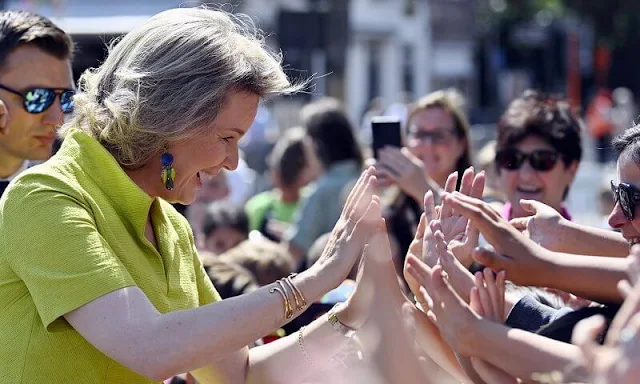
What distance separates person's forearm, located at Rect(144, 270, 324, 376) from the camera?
2.54 meters

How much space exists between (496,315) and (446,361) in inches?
9.5

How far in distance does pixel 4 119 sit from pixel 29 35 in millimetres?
311

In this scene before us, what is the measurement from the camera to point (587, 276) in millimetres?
2311

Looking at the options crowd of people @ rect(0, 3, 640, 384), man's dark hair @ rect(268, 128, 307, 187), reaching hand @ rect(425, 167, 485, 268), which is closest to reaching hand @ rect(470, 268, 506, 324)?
crowd of people @ rect(0, 3, 640, 384)

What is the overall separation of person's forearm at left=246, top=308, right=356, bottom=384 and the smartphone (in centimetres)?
172

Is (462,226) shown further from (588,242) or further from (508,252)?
(508,252)

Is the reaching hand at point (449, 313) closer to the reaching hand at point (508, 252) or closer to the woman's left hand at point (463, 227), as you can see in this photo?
the reaching hand at point (508, 252)

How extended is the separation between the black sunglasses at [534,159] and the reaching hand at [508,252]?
7.40ft

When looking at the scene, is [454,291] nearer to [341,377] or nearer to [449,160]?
[341,377]

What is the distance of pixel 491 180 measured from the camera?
6.20 meters

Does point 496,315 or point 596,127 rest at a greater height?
point 496,315

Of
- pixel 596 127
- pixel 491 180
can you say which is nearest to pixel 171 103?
pixel 491 180

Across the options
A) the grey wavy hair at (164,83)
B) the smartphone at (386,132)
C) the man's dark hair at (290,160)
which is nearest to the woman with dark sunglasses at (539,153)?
the smartphone at (386,132)

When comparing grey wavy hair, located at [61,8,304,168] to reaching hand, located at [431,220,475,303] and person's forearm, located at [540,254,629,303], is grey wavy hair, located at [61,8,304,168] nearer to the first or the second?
reaching hand, located at [431,220,475,303]
